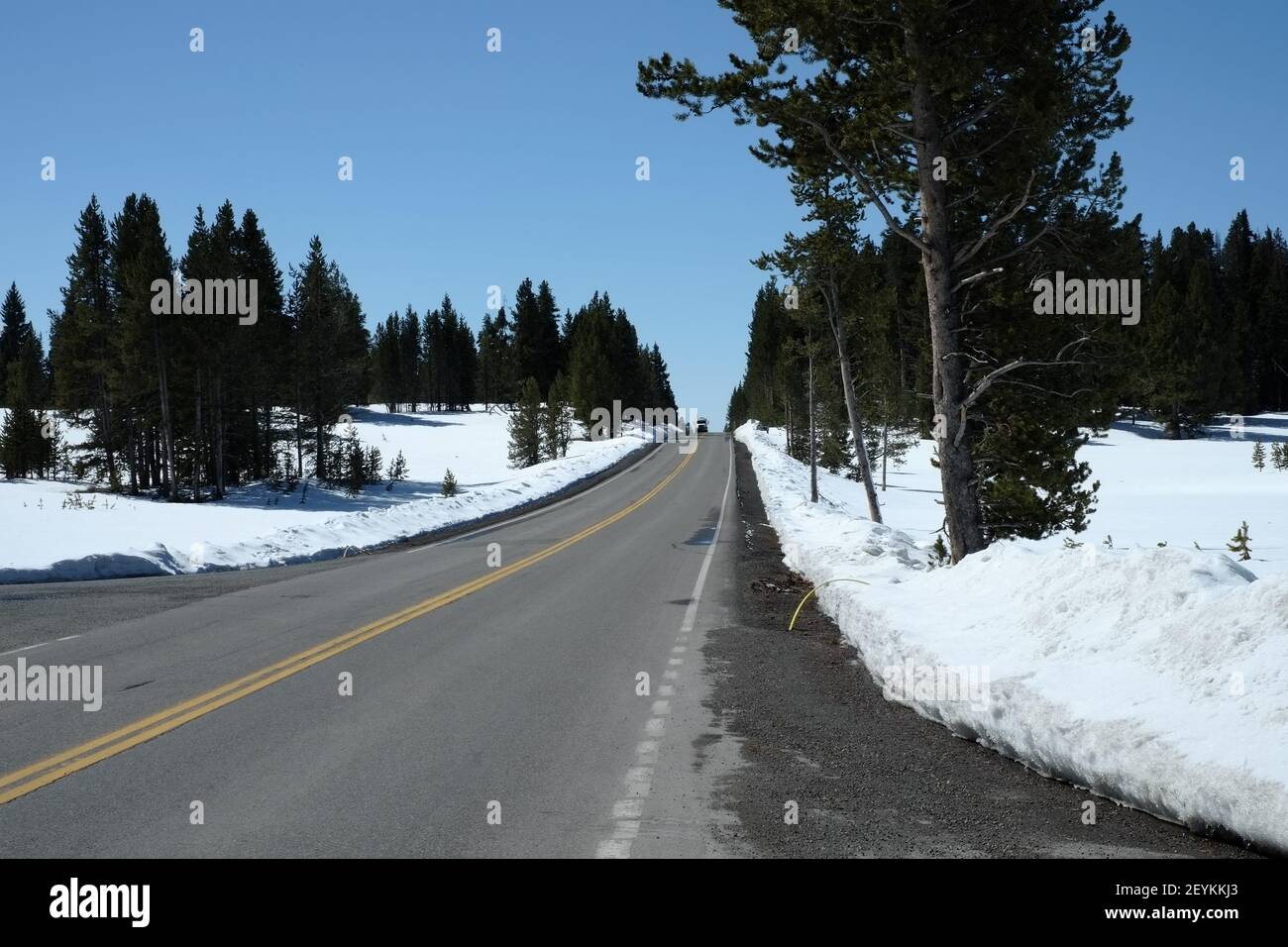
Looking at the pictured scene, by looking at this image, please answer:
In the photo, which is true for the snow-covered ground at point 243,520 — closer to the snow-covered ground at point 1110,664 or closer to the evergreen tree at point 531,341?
the snow-covered ground at point 1110,664

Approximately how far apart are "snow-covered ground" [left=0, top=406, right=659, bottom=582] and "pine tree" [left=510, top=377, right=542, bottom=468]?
1320 millimetres

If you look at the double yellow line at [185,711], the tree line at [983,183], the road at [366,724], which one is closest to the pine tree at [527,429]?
the tree line at [983,183]

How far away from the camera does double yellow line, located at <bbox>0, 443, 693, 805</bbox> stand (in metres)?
5.23

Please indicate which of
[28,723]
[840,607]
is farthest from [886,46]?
[28,723]

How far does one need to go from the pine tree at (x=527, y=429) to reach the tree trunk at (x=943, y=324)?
44853mm

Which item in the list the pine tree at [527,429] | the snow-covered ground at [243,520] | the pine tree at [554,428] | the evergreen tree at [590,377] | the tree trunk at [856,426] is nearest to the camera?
the snow-covered ground at [243,520]

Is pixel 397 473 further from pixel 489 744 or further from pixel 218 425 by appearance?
pixel 489 744

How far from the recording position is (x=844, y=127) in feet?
40.9

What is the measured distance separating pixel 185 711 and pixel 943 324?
9.93 metres

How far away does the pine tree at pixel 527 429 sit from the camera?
5631 cm

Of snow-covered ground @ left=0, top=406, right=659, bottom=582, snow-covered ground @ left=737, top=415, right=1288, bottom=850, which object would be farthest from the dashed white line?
snow-covered ground @ left=0, top=406, right=659, bottom=582
